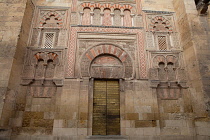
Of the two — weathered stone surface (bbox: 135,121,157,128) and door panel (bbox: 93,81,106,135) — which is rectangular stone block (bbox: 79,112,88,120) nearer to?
door panel (bbox: 93,81,106,135)

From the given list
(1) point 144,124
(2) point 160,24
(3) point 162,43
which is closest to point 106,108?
(1) point 144,124

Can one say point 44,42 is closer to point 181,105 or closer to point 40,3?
point 40,3

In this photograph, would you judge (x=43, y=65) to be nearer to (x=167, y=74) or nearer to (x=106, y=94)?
(x=106, y=94)

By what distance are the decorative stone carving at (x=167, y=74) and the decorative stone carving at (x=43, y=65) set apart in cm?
327

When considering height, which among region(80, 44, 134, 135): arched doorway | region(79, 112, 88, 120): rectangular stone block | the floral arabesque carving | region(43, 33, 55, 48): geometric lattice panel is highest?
the floral arabesque carving

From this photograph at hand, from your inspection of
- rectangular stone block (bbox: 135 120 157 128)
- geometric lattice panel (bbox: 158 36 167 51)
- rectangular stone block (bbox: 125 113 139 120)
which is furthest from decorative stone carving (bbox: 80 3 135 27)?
rectangular stone block (bbox: 135 120 157 128)

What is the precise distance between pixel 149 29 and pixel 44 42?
4.11 metres

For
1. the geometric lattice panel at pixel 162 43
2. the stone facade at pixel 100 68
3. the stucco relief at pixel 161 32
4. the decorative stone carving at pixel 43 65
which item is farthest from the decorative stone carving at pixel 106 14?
the decorative stone carving at pixel 43 65

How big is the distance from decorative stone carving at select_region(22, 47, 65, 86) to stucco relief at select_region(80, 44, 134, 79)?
2.63ft

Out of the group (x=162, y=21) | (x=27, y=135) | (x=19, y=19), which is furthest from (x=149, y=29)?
(x=27, y=135)

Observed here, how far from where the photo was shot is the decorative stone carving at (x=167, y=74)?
5.13m

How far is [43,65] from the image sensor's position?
203 inches

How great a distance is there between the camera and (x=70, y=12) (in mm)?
5945

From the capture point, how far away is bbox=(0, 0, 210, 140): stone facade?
4.59 m
